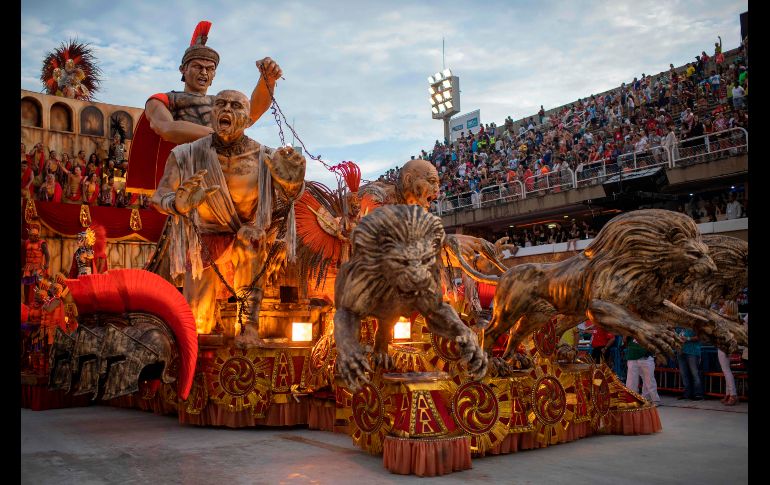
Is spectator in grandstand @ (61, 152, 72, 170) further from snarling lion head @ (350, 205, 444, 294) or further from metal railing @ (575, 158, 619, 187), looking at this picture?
metal railing @ (575, 158, 619, 187)

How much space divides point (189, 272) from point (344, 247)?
1.44m

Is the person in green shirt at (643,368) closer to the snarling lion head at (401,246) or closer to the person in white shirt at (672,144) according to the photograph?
the snarling lion head at (401,246)

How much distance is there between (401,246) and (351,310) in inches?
19.5

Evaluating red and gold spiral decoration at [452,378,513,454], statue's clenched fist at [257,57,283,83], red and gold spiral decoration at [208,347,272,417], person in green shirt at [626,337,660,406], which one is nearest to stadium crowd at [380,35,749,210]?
person in green shirt at [626,337,660,406]

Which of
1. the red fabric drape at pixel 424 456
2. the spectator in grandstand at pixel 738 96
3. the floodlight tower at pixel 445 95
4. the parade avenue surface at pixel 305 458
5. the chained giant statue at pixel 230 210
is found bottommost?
the parade avenue surface at pixel 305 458

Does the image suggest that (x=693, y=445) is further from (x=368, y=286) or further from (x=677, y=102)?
(x=677, y=102)

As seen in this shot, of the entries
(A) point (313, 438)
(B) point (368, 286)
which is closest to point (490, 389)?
(B) point (368, 286)

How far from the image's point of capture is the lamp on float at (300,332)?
18.7 feet

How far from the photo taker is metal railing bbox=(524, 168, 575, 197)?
17.7 metres

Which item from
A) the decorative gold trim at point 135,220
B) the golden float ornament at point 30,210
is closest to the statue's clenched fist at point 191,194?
the decorative gold trim at point 135,220

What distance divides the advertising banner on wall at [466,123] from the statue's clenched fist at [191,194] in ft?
87.7

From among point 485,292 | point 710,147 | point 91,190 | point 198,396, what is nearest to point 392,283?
point 198,396

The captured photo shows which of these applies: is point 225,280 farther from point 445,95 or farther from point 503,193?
point 445,95

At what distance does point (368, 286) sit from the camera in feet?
12.6
